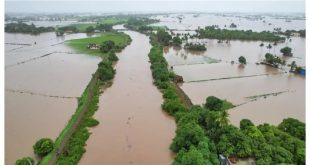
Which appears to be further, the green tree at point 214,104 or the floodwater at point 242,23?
the floodwater at point 242,23

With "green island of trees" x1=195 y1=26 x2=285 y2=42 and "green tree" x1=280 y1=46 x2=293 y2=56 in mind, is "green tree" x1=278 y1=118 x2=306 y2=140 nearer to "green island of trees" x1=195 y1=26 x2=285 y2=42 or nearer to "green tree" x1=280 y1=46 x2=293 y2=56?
"green tree" x1=280 y1=46 x2=293 y2=56

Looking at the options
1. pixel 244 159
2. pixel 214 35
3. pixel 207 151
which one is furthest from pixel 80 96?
pixel 214 35

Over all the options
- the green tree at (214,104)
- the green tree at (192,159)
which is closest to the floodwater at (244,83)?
the green tree at (214,104)

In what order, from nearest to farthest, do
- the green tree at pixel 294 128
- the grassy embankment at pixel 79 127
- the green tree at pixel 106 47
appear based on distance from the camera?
the grassy embankment at pixel 79 127, the green tree at pixel 294 128, the green tree at pixel 106 47

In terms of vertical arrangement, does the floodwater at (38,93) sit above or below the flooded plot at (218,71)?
below

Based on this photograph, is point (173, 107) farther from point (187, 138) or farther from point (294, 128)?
point (294, 128)

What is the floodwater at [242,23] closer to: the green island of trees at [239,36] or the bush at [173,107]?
the green island of trees at [239,36]

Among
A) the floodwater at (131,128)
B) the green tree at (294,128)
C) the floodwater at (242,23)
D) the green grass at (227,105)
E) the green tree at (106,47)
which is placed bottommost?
the floodwater at (131,128)

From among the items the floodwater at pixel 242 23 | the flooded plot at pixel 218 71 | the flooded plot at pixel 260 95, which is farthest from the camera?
the floodwater at pixel 242 23
